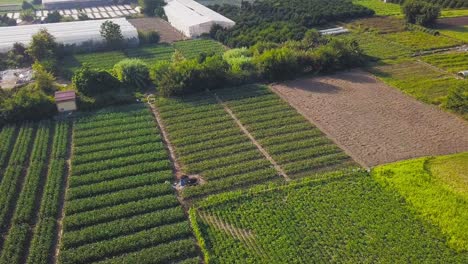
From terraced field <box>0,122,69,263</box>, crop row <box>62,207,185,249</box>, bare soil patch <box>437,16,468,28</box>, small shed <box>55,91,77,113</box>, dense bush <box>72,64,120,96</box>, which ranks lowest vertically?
crop row <box>62,207,185,249</box>

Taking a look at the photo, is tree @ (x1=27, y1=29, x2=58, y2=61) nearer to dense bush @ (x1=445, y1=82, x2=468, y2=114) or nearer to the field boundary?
the field boundary

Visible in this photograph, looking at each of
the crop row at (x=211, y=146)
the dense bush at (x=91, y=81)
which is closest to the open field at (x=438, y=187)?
the crop row at (x=211, y=146)

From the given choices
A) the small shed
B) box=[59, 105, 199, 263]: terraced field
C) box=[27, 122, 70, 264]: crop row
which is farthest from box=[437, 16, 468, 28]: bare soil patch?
box=[27, 122, 70, 264]: crop row

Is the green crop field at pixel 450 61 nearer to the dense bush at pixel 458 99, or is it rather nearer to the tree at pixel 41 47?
the dense bush at pixel 458 99

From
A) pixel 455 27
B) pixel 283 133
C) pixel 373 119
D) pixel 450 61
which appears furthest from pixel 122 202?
pixel 455 27

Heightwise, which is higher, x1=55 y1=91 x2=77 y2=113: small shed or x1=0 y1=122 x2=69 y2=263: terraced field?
x1=55 y1=91 x2=77 y2=113: small shed

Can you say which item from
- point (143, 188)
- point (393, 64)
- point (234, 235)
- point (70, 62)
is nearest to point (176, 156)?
point (143, 188)

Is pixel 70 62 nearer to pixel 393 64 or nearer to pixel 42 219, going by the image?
pixel 42 219
